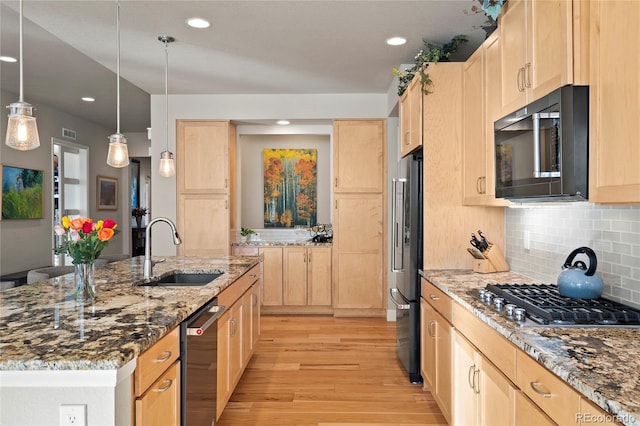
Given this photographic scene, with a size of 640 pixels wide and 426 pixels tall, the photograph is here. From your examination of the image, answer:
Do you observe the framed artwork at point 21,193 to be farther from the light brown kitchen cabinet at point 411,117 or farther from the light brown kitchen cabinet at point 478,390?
the light brown kitchen cabinet at point 478,390

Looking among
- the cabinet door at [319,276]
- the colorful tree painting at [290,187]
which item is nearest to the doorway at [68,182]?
the colorful tree painting at [290,187]

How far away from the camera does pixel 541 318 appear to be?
164cm

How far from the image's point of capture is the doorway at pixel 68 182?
21.1 feet

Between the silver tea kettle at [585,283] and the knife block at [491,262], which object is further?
the knife block at [491,262]

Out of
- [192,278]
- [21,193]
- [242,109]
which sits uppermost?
[242,109]

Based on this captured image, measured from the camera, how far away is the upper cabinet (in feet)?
5.38

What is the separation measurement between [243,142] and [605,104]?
5185 millimetres

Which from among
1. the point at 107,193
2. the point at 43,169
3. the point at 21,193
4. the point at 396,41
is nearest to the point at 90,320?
the point at 396,41

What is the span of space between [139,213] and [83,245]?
757cm

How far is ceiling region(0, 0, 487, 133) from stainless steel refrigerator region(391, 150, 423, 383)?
975 millimetres

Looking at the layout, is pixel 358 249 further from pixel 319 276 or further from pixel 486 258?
pixel 486 258

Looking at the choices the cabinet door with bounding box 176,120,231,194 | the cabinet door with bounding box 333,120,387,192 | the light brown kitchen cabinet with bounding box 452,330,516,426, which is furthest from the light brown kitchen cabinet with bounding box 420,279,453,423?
the cabinet door with bounding box 176,120,231,194

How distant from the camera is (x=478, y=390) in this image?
1910 mm

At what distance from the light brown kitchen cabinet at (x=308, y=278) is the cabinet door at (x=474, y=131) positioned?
8.37 feet
